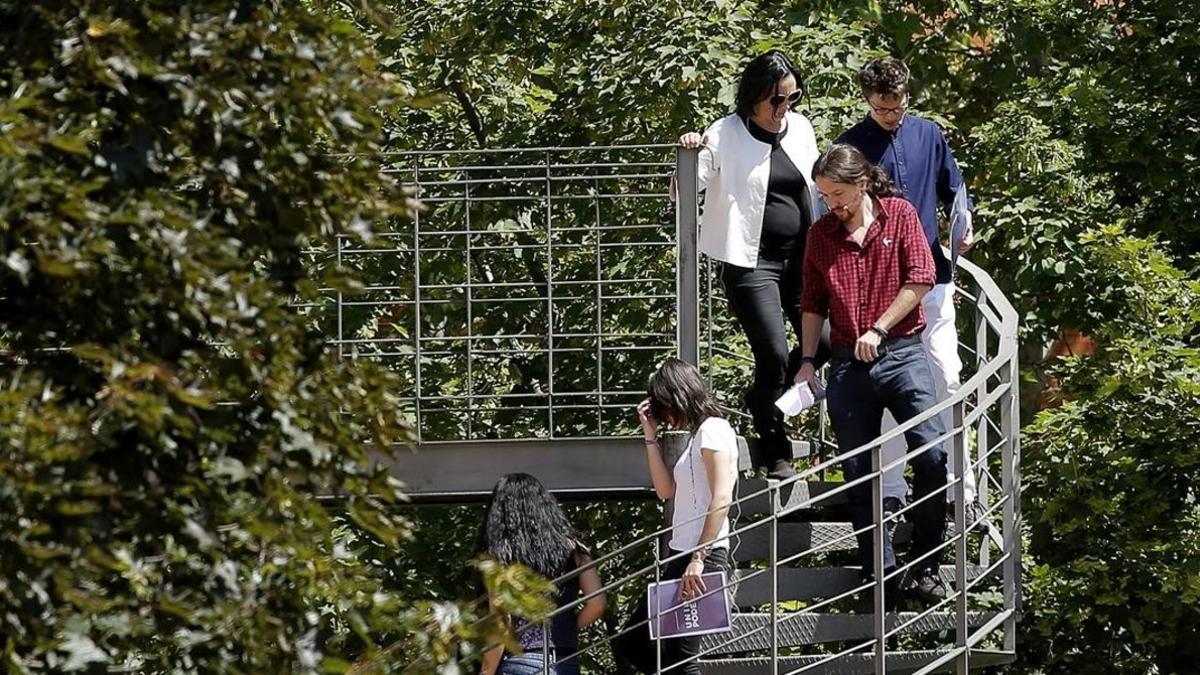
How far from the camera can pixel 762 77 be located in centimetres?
847

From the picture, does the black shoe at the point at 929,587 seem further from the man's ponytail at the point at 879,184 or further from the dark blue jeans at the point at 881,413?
the man's ponytail at the point at 879,184

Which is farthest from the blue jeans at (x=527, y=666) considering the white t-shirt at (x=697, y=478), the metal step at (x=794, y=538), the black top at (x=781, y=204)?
the black top at (x=781, y=204)

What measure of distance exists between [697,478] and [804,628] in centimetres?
92

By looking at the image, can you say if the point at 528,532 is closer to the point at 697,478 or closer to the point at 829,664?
the point at 697,478

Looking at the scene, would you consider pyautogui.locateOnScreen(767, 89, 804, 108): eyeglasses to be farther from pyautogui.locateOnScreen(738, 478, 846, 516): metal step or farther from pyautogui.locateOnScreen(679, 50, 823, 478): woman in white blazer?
pyautogui.locateOnScreen(738, 478, 846, 516): metal step

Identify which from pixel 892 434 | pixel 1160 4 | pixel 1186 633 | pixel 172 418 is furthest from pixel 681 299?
pixel 1160 4

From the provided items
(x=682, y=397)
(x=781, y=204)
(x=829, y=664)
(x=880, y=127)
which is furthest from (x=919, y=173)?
(x=829, y=664)

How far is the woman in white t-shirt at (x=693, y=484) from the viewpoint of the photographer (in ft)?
25.2

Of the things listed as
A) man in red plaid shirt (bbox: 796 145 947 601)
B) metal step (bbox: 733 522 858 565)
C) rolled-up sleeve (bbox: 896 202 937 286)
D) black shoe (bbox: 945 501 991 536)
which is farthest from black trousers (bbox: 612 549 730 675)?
black shoe (bbox: 945 501 991 536)

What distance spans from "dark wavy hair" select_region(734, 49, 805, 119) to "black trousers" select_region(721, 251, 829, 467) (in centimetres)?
58

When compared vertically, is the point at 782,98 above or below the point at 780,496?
above

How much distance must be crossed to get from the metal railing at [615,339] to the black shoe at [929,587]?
0.06 metres

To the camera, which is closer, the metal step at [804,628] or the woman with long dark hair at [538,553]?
the woman with long dark hair at [538,553]

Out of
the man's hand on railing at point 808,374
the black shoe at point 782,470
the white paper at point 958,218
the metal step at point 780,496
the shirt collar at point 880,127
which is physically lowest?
the metal step at point 780,496
